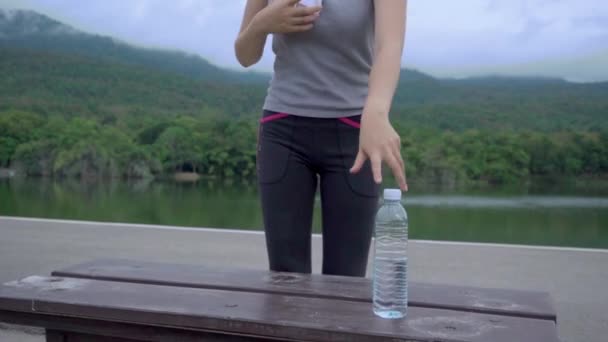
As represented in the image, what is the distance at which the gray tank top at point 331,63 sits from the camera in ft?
3.99

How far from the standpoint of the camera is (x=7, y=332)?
2.38 metres

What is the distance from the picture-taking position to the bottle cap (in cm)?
90

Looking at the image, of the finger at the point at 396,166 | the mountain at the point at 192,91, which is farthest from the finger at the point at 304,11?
the mountain at the point at 192,91

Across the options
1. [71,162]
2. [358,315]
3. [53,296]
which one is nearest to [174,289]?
[53,296]

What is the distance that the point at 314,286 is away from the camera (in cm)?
109

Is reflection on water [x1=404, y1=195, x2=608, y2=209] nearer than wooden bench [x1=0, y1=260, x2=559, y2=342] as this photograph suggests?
No

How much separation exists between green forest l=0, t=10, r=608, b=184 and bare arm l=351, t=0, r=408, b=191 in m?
4.75

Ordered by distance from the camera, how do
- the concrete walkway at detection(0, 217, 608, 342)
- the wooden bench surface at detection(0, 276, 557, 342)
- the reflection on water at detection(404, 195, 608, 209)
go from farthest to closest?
the reflection on water at detection(404, 195, 608, 209), the concrete walkway at detection(0, 217, 608, 342), the wooden bench surface at detection(0, 276, 557, 342)

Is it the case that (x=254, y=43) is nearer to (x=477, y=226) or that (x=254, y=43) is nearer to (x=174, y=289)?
(x=174, y=289)

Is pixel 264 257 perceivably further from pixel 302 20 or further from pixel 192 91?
pixel 192 91

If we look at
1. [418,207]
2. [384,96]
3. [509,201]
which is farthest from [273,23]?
[509,201]

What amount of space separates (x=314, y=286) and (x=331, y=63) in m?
0.45

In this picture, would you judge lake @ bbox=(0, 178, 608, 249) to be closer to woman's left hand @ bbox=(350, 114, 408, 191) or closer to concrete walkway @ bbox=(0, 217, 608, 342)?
concrete walkway @ bbox=(0, 217, 608, 342)

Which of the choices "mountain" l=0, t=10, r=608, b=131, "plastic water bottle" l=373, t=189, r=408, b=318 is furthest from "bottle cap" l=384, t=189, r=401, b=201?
"mountain" l=0, t=10, r=608, b=131
